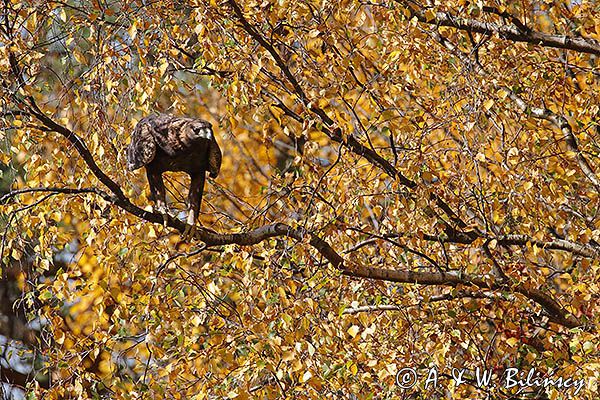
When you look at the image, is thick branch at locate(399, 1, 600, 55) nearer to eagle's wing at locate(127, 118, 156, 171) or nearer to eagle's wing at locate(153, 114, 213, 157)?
eagle's wing at locate(153, 114, 213, 157)

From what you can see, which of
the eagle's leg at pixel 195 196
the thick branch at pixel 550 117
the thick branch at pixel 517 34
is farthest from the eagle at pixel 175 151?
the thick branch at pixel 550 117

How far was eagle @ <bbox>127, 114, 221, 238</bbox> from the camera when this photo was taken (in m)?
3.30

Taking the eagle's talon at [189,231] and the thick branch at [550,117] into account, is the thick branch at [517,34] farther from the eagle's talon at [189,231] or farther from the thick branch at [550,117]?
the eagle's talon at [189,231]

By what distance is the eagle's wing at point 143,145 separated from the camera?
132 inches

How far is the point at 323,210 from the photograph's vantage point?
4523 mm

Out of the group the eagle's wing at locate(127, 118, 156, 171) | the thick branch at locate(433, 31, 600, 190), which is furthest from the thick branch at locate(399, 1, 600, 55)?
the eagle's wing at locate(127, 118, 156, 171)

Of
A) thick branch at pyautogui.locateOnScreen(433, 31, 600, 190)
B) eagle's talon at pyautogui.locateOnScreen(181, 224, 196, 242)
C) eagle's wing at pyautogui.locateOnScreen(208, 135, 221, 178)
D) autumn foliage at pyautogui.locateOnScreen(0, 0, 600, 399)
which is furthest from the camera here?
thick branch at pyautogui.locateOnScreen(433, 31, 600, 190)

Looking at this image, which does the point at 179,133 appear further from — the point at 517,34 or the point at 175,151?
the point at 517,34

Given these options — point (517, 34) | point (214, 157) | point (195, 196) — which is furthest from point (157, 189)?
point (517, 34)

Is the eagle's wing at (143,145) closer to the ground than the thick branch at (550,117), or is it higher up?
closer to the ground

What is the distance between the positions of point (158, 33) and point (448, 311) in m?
2.03

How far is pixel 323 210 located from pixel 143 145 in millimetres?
1363

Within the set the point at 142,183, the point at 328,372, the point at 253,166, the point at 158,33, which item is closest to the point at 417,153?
the point at 328,372

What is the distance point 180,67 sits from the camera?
4.57 m
